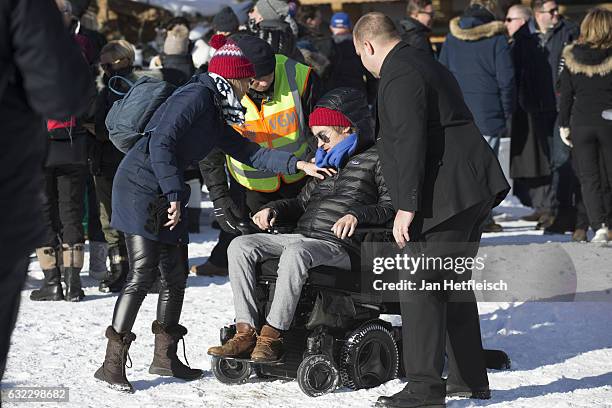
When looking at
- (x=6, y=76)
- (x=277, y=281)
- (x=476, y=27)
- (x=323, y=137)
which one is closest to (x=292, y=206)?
(x=323, y=137)

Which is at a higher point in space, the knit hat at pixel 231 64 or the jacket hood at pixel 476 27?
the jacket hood at pixel 476 27

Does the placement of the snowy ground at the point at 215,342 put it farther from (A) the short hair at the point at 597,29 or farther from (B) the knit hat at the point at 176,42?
(A) the short hair at the point at 597,29

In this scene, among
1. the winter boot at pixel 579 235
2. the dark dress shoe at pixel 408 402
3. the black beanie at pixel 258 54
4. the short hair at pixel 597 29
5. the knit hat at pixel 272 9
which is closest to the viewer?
the dark dress shoe at pixel 408 402

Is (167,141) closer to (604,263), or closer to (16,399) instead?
(16,399)

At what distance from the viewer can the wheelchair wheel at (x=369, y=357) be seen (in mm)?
5250

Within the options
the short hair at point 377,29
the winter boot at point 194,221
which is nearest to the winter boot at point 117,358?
the short hair at point 377,29


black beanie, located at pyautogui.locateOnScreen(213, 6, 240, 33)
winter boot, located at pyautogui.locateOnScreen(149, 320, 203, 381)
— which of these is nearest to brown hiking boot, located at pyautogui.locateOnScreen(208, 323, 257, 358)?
winter boot, located at pyautogui.locateOnScreen(149, 320, 203, 381)

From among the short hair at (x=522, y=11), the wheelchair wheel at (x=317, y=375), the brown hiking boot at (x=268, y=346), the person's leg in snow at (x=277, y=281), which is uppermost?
the short hair at (x=522, y=11)

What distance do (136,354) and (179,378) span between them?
1.87 feet

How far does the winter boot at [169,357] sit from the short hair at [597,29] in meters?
5.07

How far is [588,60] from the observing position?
30.2 feet

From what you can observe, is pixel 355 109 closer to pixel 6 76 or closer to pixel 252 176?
pixel 252 176

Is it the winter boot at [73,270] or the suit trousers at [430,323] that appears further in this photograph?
the winter boot at [73,270]

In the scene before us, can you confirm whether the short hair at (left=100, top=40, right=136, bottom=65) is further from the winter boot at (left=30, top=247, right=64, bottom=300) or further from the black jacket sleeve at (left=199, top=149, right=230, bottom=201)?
the winter boot at (left=30, top=247, right=64, bottom=300)
